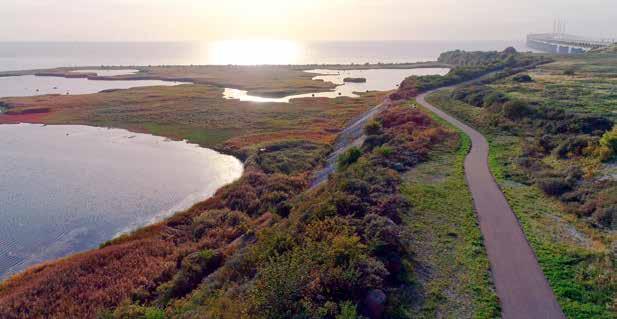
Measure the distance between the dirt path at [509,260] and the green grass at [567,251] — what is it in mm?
434

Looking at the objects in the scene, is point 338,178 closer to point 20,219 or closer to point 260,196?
point 260,196

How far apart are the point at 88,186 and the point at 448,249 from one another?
36.6 metres

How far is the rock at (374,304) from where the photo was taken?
14398 mm

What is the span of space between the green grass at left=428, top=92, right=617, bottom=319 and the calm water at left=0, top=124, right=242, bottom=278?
92.2 feet

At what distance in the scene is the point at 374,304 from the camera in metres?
14.5

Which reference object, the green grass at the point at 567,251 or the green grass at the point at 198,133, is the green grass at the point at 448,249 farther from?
the green grass at the point at 198,133

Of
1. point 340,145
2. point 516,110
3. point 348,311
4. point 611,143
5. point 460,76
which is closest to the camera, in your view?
point 348,311

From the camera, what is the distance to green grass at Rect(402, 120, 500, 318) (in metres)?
15.1

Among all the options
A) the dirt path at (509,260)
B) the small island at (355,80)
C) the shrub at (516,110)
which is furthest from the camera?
the small island at (355,80)

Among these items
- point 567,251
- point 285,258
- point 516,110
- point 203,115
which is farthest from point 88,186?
point 516,110

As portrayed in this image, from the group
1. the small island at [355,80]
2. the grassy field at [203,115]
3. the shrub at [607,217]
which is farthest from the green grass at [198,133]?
the small island at [355,80]

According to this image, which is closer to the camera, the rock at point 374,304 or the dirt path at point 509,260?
the rock at point 374,304

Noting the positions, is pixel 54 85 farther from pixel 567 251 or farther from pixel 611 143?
pixel 567 251

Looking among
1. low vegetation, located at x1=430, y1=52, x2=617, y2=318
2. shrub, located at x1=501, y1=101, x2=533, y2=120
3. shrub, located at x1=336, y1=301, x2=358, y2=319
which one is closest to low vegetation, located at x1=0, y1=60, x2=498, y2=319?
shrub, located at x1=336, y1=301, x2=358, y2=319
